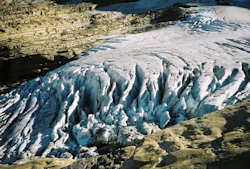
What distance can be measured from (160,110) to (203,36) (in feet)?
14.8

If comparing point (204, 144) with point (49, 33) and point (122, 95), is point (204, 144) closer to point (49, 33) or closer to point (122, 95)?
point (122, 95)

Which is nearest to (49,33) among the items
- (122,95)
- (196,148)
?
(122,95)

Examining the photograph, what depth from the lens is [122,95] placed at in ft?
22.4

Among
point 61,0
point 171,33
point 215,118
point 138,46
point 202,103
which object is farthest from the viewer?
point 61,0

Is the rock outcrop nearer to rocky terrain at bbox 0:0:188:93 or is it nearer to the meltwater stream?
the meltwater stream

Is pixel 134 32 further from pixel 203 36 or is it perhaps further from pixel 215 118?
pixel 215 118

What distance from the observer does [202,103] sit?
6.18 meters

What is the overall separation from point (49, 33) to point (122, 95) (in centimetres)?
673

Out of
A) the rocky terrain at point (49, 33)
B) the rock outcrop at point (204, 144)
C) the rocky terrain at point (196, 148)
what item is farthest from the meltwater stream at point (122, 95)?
the rock outcrop at point (204, 144)

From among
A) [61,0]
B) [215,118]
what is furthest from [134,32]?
[61,0]

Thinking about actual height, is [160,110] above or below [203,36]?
below

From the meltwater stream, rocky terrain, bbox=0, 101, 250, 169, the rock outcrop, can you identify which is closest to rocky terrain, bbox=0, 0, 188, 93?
the meltwater stream

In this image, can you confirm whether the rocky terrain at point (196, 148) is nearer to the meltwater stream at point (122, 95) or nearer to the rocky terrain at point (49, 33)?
the meltwater stream at point (122, 95)

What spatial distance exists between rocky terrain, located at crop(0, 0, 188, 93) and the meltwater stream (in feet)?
4.24
